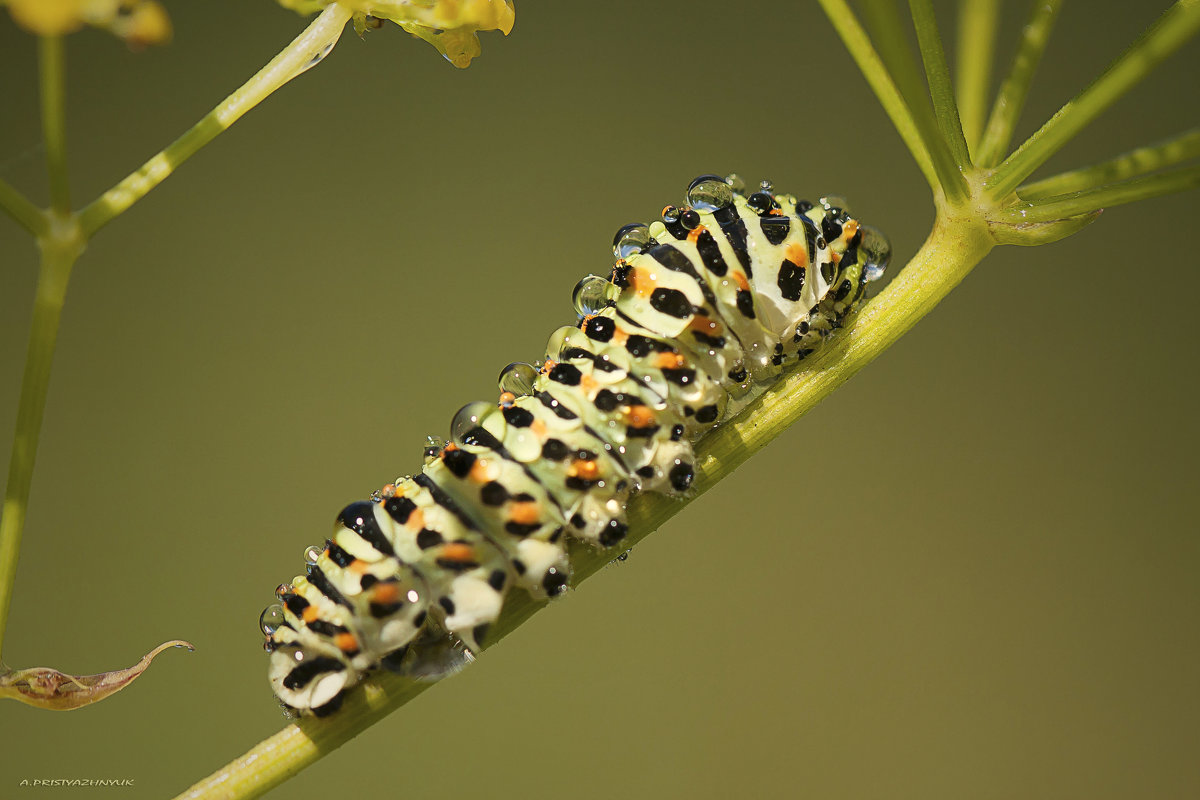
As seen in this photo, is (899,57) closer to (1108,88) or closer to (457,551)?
(1108,88)

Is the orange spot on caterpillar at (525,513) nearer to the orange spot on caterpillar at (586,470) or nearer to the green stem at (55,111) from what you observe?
the orange spot on caterpillar at (586,470)

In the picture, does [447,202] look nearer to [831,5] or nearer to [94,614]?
[94,614]

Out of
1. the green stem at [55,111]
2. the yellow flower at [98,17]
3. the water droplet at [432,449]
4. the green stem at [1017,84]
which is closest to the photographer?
the yellow flower at [98,17]

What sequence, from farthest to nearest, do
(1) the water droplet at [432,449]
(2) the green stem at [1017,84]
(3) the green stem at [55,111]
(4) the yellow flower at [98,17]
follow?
(1) the water droplet at [432,449] → (2) the green stem at [1017,84] → (3) the green stem at [55,111] → (4) the yellow flower at [98,17]

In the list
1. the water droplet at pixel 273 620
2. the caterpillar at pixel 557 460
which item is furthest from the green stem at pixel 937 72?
the water droplet at pixel 273 620

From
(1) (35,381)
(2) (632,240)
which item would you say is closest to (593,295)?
(2) (632,240)

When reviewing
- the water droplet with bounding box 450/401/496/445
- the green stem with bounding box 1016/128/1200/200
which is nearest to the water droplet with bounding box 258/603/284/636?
the water droplet with bounding box 450/401/496/445

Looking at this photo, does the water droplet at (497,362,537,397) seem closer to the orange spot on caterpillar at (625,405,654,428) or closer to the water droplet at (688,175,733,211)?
the orange spot on caterpillar at (625,405,654,428)
